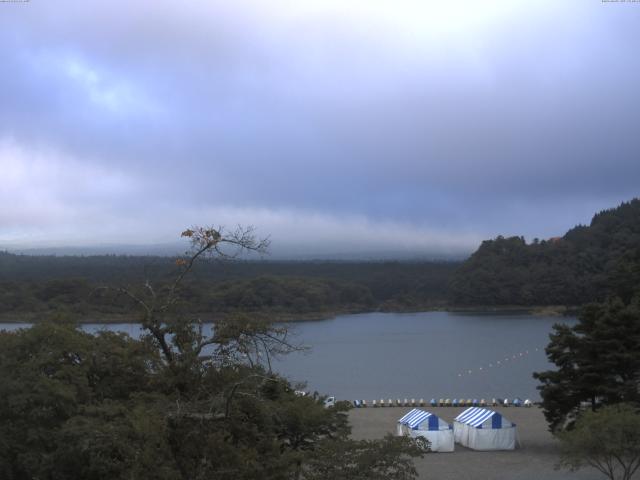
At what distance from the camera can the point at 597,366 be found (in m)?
16.9

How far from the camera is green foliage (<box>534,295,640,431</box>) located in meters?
16.8

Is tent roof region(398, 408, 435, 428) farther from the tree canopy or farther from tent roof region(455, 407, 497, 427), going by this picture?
the tree canopy

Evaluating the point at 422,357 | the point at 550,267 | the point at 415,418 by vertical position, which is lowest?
the point at 422,357

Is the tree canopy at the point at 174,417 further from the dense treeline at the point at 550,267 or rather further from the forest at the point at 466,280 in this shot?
the dense treeline at the point at 550,267

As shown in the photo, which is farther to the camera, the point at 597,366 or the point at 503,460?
the point at 503,460

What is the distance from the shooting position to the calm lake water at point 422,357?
33094 millimetres

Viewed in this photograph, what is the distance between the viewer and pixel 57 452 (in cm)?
761

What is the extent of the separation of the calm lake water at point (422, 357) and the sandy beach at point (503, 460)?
4.01 metres

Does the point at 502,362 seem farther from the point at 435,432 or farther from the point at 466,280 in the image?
the point at 466,280

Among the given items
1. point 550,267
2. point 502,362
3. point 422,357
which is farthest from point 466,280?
point 502,362

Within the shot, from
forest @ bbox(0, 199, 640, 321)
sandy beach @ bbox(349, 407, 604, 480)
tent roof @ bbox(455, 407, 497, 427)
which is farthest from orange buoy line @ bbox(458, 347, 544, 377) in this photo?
forest @ bbox(0, 199, 640, 321)

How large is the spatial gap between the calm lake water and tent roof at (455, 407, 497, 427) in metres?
4.71

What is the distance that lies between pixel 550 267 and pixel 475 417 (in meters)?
66.8

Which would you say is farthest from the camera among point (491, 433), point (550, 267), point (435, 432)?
point (550, 267)
